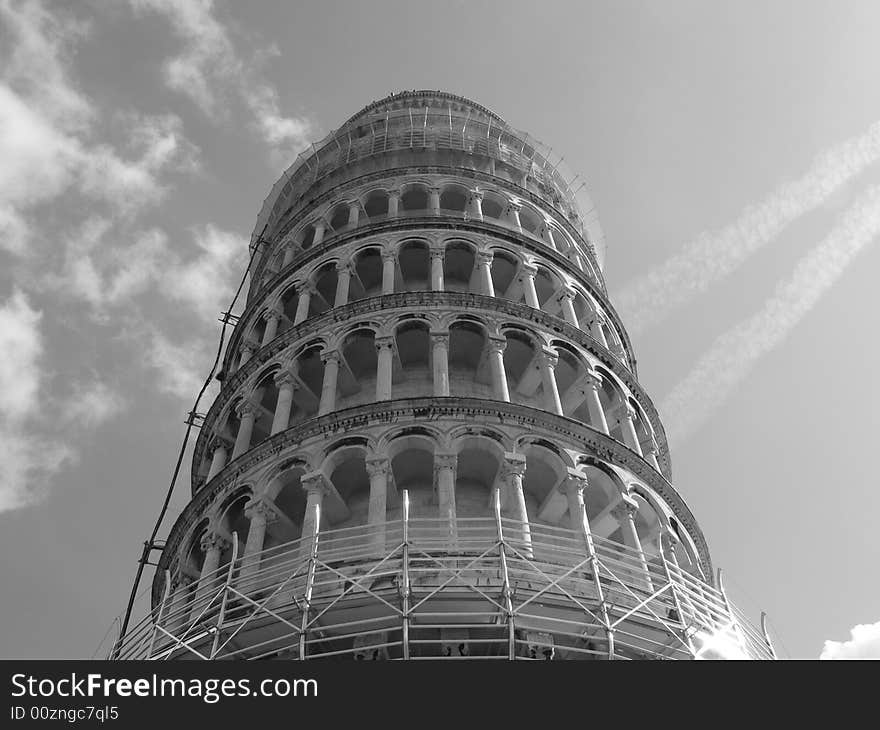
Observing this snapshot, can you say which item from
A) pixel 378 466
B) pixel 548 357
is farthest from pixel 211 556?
pixel 548 357

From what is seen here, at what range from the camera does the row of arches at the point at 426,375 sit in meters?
27.4

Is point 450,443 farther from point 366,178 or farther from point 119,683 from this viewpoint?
point 366,178

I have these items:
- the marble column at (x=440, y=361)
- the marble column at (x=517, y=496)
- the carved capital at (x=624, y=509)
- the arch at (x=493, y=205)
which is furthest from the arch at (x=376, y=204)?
the carved capital at (x=624, y=509)

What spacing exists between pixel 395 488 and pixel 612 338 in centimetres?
1148

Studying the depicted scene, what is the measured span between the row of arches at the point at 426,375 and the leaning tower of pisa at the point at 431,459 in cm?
7

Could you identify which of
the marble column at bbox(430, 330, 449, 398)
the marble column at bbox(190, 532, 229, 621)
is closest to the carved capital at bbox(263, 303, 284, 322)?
the marble column at bbox(430, 330, 449, 398)

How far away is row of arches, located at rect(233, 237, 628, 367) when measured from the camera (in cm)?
3161

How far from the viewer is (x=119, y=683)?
46.1ft

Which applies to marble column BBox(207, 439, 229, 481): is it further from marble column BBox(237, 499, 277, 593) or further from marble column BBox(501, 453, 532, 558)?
marble column BBox(501, 453, 532, 558)

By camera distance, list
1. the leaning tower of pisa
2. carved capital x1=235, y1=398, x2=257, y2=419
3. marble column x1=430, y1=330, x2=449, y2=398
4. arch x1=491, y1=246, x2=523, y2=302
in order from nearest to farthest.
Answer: the leaning tower of pisa, marble column x1=430, y1=330, x2=449, y2=398, carved capital x1=235, y1=398, x2=257, y2=419, arch x1=491, y1=246, x2=523, y2=302

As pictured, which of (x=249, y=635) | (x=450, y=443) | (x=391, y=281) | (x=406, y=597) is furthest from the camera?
(x=391, y=281)

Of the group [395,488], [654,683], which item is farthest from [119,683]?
[395,488]

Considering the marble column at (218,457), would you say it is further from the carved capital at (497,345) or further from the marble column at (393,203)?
the marble column at (393,203)

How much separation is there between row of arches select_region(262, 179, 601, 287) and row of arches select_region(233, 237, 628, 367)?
2893 millimetres
